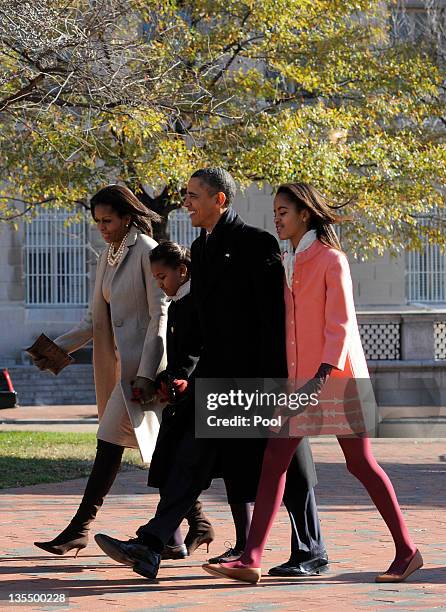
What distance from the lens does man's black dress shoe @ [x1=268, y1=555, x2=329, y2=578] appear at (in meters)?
6.34

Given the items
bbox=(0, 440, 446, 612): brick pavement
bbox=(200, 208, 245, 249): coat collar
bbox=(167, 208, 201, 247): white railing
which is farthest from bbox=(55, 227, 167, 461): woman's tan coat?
bbox=(167, 208, 201, 247): white railing

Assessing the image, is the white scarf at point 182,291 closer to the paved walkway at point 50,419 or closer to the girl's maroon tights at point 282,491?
the girl's maroon tights at point 282,491

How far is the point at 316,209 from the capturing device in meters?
6.23

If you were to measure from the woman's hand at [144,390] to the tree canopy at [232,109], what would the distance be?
5187 mm

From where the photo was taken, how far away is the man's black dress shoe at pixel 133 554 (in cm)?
600

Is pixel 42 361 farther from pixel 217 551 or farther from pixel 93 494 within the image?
pixel 217 551

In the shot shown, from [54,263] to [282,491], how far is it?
27827mm

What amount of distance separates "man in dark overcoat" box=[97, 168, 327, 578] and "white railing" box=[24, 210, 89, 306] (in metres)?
27.1

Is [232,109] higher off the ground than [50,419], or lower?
higher

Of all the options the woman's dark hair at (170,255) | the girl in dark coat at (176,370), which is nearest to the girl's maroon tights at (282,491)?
the girl in dark coat at (176,370)

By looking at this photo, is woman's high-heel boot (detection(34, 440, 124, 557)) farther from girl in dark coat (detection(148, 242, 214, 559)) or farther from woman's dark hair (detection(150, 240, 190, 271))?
woman's dark hair (detection(150, 240, 190, 271))

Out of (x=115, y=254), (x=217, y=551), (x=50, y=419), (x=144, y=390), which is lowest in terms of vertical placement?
(x=50, y=419)

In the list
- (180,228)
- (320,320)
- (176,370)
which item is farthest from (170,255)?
(180,228)

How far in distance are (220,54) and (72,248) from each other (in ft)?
53.6
